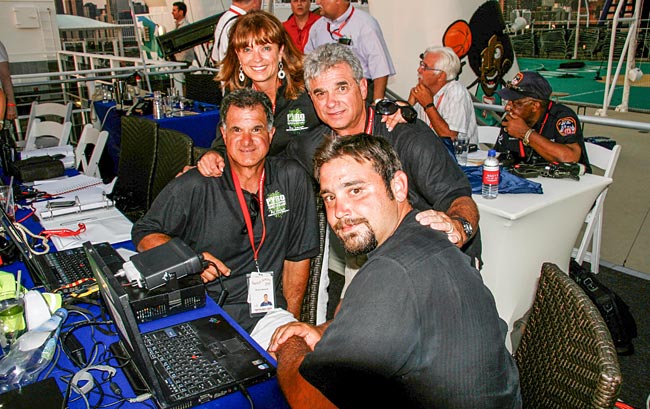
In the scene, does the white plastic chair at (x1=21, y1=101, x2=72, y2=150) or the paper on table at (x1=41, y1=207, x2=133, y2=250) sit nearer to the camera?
the paper on table at (x1=41, y1=207, x2=133, y2=250)

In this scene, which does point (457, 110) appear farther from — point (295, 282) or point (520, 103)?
point (295, 282)

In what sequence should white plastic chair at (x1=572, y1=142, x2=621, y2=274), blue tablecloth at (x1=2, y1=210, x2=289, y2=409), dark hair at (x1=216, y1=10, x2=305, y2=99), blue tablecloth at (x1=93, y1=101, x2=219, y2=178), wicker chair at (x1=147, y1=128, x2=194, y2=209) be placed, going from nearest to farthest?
blue tablecloth at (x1=2, y1=210, x2=289, y2=409) < dark hair at (x1=216, y1=10, x2=305, y2=99) < wicker chair at (x1=147, y1=128, x2=194, y2=209) < white plastic chair at (x1=572, y1=142, x2=621, y2=274) < blue tablecloth at (x1=93, y1=101, x2=219, y2=178)

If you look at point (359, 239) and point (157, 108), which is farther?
point (157, 108)

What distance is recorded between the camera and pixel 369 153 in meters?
1.42

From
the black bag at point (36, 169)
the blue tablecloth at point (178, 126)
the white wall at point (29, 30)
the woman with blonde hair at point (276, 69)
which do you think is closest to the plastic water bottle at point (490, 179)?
the woman with blonde hair at point (276, 69)

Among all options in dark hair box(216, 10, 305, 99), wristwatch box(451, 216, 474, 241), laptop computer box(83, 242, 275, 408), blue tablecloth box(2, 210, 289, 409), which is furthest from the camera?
dark hair box(216, 10, 305, 99)

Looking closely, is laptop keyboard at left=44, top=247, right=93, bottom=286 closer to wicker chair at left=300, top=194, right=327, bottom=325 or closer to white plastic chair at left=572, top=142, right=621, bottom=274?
wicker chair at left=300, top=194, right=327, bottom=325

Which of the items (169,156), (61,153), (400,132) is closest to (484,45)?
(169,156)

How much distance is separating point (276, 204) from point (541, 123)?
6.40 feet

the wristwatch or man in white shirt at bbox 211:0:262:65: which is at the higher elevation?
man in white shirt at bbox 211:0:262:65

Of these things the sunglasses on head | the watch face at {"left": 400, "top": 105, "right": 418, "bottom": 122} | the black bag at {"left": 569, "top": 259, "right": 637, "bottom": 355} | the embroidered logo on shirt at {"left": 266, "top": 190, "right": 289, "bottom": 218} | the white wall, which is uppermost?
the white wall

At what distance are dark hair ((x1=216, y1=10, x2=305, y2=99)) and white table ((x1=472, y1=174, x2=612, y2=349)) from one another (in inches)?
44.0

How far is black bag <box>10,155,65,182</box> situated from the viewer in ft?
10.7

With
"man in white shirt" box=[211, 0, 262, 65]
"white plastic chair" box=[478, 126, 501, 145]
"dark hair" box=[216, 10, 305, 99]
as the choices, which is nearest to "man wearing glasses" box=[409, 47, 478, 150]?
"white plastic chair" box=[478, 126, 501, 145]
